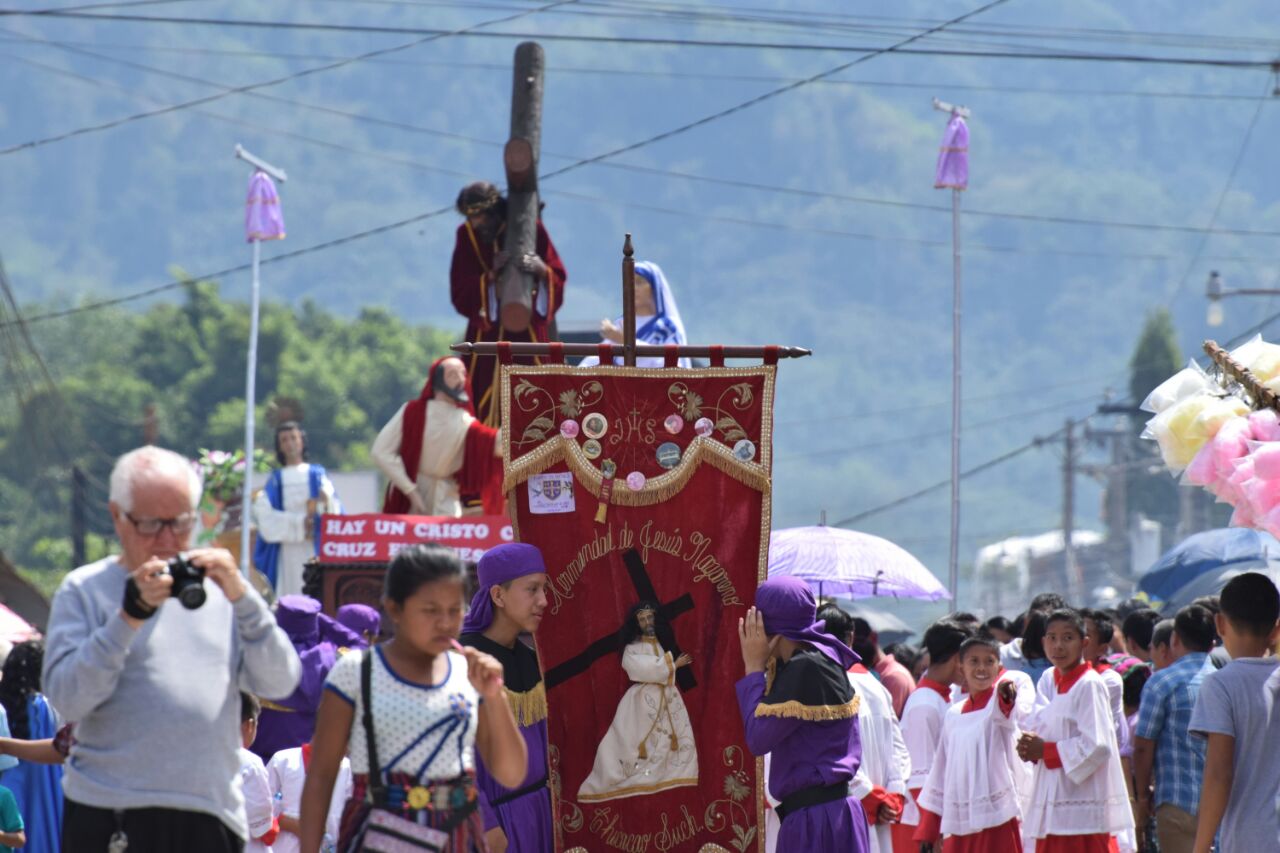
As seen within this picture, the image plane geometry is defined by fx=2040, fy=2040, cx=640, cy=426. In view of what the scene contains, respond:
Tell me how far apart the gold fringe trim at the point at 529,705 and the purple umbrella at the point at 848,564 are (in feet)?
20.5

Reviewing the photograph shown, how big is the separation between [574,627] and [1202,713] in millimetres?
2711

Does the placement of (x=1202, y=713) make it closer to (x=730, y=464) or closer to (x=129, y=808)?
(x=730, y=464)

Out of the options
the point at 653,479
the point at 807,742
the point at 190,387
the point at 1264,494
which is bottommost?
the point at 807,742

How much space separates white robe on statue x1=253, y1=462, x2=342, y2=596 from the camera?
16703 millimetres

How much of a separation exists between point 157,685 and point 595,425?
3689 mm

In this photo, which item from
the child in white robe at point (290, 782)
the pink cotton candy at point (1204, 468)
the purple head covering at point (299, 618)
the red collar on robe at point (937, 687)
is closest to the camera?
the pink cotton candy at point (1204, 468)

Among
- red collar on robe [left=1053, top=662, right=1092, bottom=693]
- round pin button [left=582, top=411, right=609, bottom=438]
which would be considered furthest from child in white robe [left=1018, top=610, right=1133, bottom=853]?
round pin button [left=582, top=411, right=609, bottom=438]

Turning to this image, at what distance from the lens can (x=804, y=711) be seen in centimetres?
760

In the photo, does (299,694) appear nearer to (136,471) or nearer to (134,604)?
(136,471)

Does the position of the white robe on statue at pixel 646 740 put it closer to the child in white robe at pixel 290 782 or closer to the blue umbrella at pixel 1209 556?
the child in white robe at pixel 290 782

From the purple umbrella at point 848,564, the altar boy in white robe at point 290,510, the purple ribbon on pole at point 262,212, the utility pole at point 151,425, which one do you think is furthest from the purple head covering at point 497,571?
the utility pole at point 151,425

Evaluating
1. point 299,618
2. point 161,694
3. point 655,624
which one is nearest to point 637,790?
point 655,624

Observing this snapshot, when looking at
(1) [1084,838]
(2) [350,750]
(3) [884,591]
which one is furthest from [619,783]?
(3) [884,591]

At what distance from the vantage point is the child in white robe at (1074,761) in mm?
9695
